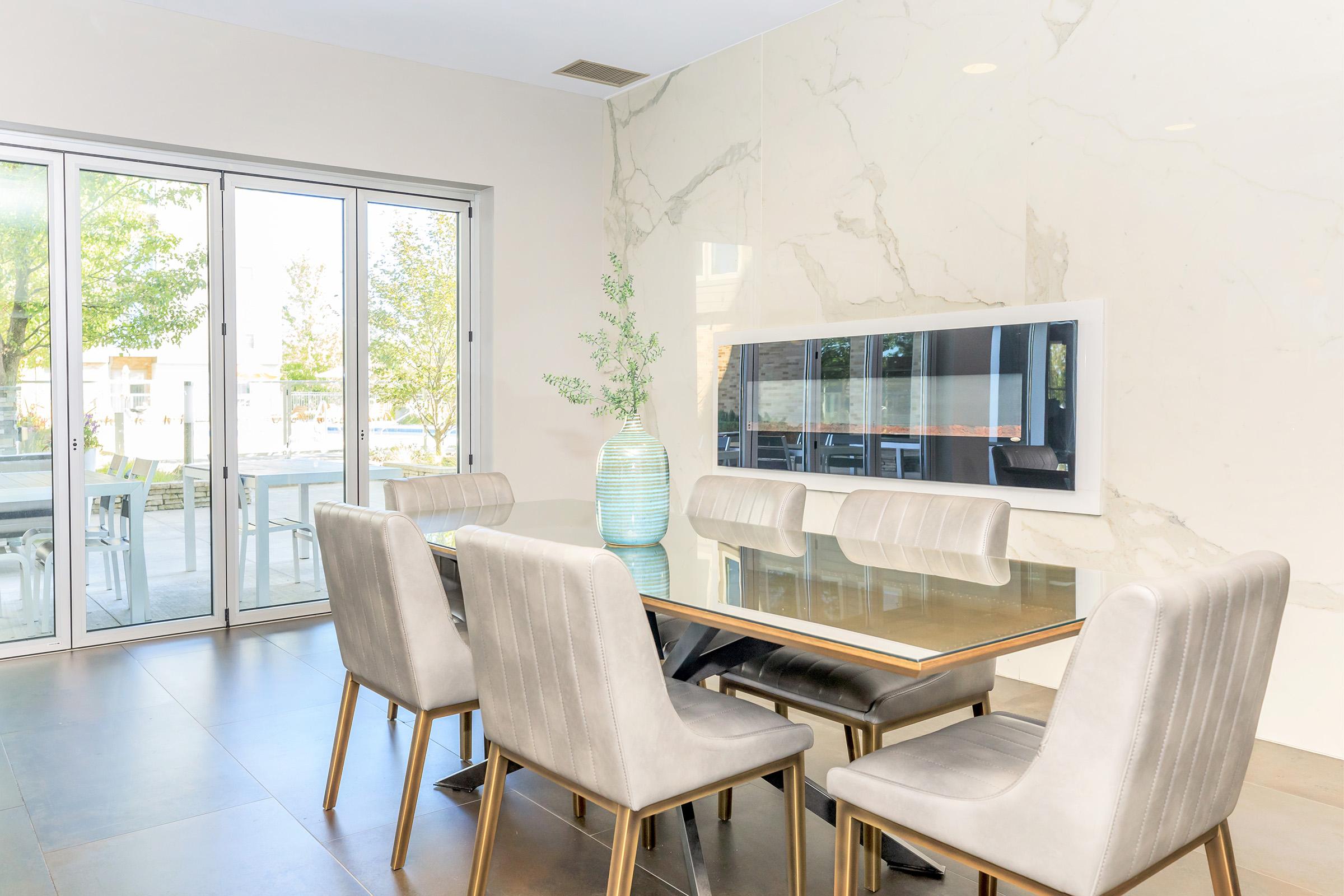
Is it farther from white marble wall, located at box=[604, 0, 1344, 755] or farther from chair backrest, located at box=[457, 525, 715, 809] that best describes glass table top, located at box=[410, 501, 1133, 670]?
white marble wall, located at box=[604, 0, 1344, 755]

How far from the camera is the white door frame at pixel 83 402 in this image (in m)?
4.53

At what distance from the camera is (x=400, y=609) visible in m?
2.31

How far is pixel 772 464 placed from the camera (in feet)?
16.5

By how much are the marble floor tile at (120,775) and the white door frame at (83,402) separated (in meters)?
1.33

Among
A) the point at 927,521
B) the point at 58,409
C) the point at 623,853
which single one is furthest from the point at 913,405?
the point at 58,409

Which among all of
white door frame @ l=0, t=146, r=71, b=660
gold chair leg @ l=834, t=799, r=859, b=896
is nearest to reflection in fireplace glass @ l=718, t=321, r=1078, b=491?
gold chair leg @ l=834, t=799, r=859, b=896

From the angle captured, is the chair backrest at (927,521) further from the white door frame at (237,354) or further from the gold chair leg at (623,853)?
the white door frame at (237,354)

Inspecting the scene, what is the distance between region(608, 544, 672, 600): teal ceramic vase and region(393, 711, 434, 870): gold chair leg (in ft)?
2.07

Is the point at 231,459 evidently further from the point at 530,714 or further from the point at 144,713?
the point at 530,714

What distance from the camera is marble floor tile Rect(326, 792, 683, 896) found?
2291 millimetres

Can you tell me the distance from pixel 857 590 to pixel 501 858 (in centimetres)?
117

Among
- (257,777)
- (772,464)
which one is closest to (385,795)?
(257,777)

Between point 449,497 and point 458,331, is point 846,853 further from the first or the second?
point 458,331

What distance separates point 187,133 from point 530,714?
4041 millimetres
